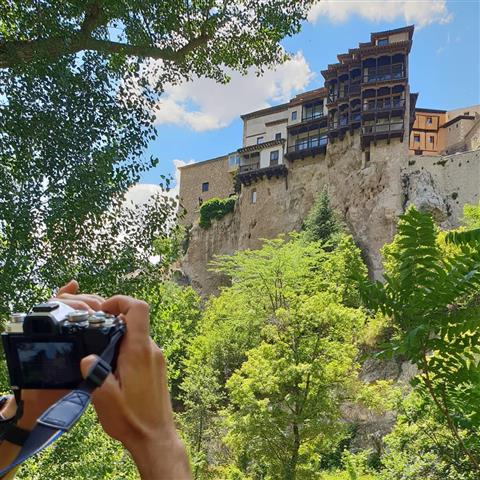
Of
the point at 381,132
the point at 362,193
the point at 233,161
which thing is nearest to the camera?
the point at 381,132

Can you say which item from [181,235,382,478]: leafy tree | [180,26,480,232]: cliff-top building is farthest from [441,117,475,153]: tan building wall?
[181,235,382,478]: leafy tree

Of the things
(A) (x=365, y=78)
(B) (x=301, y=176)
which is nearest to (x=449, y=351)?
(A) (x=365, y=78)

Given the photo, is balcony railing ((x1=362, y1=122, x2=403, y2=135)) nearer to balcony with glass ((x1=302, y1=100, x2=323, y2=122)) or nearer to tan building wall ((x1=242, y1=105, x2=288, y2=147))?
balcony with glass ((x1=302, y1=100, x2=323, y2=122))

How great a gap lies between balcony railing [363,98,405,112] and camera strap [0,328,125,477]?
37389mm

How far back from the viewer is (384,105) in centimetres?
3597

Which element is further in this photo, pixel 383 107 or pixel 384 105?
pixel 384 105

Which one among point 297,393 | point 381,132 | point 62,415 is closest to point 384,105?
point 381,132

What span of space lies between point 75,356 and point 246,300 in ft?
82.2

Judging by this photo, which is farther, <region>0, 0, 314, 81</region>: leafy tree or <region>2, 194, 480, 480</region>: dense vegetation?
<region>0, 0, 314, 81</region>: leafy tree

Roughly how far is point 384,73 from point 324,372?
29.2 meters

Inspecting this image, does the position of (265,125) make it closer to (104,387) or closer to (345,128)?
(345,128)

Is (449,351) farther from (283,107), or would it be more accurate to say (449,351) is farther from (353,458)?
(283,107)

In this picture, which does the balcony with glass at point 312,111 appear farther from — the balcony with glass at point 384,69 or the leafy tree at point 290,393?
the leafy tree at point 290,393

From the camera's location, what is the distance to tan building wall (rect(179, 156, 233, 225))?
49.9m
